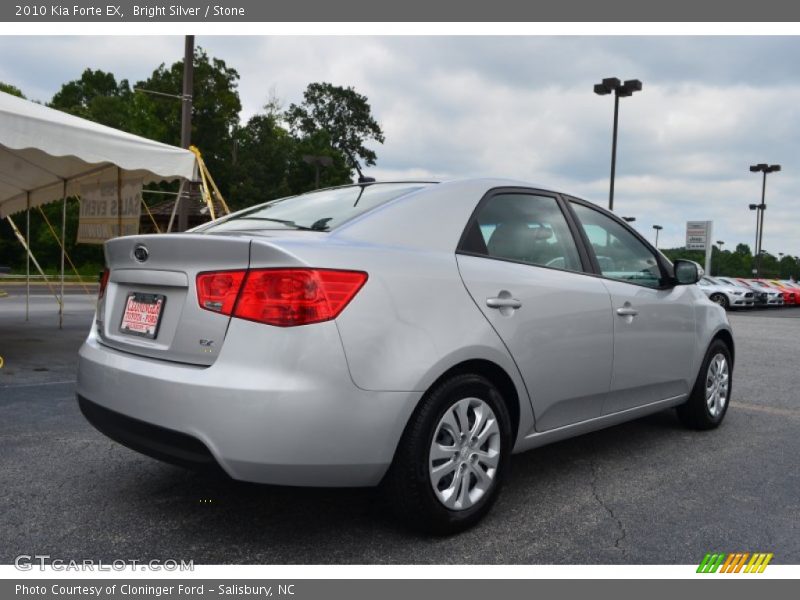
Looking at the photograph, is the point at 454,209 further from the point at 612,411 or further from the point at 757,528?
the point at 757,528

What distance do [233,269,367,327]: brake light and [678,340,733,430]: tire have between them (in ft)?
10.8

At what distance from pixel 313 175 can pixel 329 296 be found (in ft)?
196

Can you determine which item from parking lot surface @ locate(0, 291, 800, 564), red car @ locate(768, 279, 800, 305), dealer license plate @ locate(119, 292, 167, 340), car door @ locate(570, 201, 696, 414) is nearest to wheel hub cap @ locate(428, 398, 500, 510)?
parking lot surface @ locate(0, 291, 800, 564)

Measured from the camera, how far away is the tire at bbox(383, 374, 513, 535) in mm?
2754

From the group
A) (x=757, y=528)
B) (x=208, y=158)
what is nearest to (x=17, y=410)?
(x=757, y=528)

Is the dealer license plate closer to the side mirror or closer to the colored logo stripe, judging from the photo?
the colored logo stripe

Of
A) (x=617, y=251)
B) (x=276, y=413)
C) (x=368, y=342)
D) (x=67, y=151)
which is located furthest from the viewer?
(x=67, y=151)

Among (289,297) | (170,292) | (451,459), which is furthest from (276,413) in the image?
(451,459)

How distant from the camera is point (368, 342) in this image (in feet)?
8.54

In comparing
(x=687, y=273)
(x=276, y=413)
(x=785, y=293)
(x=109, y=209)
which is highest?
(x=109, y=209)

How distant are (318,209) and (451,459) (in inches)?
51.1

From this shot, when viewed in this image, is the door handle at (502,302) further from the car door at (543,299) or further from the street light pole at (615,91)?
the street light pole at (615,91)

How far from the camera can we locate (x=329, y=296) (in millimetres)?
2549

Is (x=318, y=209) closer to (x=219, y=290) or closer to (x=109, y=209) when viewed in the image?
(x=219, y=290)
